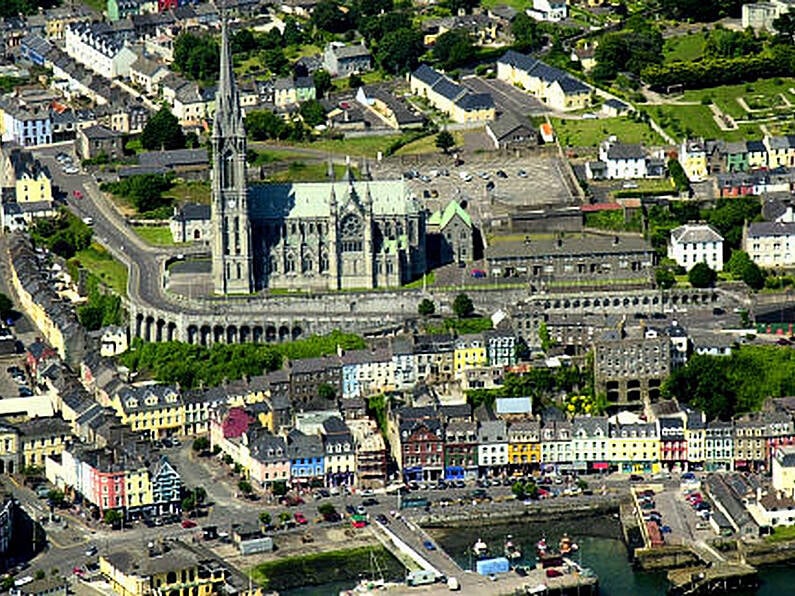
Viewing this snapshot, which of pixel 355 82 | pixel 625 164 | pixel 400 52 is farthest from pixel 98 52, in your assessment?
pixel 625 164

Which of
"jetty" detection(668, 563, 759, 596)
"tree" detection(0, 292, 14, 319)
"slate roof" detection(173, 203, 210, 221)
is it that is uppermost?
"slate roof" detection(173, 203, 210, 221)

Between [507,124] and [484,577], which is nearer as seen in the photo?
[484,577]

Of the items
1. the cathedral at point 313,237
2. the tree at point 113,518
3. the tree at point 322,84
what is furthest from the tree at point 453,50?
the tree at point 113,518

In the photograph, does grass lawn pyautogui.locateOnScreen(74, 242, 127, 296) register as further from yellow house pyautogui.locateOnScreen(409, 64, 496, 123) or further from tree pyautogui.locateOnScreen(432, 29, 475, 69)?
tree pyautogui.locateOnScreen(432, 29, 475, 69)

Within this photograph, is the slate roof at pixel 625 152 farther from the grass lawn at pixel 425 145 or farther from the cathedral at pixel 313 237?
the cathedral at pixel 313 237

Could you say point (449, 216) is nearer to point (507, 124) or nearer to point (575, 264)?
point (575, 264)

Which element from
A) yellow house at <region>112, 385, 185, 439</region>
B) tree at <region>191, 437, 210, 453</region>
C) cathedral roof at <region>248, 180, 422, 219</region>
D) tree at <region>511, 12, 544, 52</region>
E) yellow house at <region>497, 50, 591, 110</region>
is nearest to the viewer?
tree at <region>191, 437, 210, 453</region>

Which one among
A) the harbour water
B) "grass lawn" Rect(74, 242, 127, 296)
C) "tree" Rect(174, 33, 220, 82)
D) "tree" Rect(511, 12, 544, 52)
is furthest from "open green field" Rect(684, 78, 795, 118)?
the harbour water
